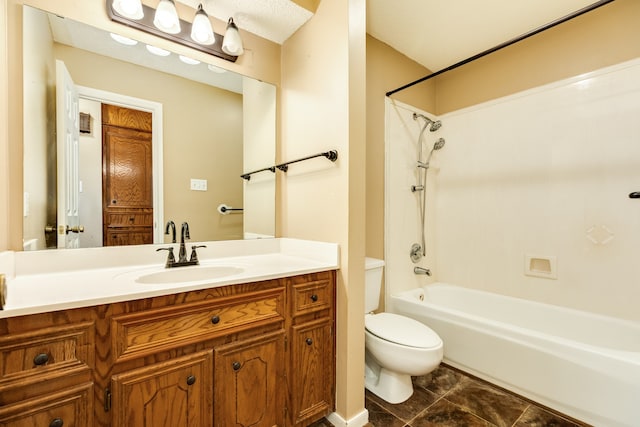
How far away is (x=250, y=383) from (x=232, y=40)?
1.74 meters

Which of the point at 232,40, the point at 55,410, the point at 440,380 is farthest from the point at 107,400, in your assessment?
the point at 440,380

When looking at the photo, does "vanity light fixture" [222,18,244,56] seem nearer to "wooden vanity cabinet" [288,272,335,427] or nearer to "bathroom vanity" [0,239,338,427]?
"bathroom vanity" [0,239,338,427]

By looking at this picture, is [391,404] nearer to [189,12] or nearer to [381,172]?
[381,172]

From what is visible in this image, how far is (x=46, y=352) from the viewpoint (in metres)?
0.78

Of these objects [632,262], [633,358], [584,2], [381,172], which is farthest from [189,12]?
[632,262]

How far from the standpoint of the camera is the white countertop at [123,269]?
84cm

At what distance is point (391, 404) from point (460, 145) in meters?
2.13

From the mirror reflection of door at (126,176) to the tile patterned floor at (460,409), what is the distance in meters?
1.39

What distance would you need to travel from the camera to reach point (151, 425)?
0.93 metres

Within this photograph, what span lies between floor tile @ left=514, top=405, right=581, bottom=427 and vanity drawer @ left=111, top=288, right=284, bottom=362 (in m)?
1.42

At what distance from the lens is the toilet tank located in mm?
1883

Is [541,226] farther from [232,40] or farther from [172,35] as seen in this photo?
[172,35]

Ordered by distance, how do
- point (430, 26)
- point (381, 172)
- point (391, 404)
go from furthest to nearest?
point (381, 172), point (430, 26), point (391, 404)

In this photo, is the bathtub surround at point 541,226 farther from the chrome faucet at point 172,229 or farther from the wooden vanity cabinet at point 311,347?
the chrome faucet at point 172,229
